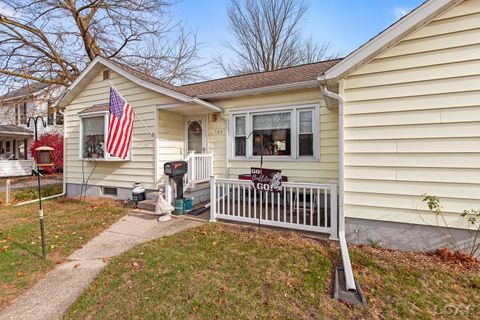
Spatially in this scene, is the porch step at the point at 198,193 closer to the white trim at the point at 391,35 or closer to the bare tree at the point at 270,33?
the white trim at the point at 391,35

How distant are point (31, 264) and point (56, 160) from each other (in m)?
14.3

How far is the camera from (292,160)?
643cm

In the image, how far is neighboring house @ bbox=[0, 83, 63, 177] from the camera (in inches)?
491

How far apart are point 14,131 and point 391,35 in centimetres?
2288

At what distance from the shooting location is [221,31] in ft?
61.5

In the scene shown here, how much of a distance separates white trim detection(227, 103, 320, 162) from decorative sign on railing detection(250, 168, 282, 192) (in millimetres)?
2189

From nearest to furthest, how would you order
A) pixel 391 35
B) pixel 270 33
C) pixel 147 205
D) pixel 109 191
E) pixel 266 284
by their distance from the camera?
pixel 266 284 < pixel 391 35 < pixel 147 205 < pixel 109 191 < pixel 270 33

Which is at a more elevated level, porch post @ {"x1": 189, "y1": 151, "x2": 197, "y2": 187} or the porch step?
porch post @ {"x1": 189, "y1": 151, "x2": 197, "y2": 187}

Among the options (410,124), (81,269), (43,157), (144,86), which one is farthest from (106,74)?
(410,124)

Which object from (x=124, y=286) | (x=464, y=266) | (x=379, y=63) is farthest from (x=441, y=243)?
(x=124, y=286)

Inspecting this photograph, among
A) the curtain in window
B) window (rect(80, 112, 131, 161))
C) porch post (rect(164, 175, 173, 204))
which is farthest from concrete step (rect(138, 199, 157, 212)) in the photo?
the curtain in window

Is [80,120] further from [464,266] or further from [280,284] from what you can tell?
[464,266]

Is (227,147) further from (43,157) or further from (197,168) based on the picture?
(43,157)

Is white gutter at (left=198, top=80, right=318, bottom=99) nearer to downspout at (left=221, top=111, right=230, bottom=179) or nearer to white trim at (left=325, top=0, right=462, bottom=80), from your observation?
downspout at (left=221, top=111, right=230, bottom=179)
